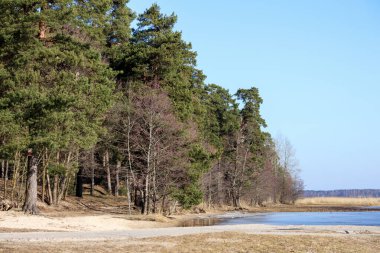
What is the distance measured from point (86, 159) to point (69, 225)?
66.3 ft

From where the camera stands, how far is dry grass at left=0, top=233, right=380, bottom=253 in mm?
13562

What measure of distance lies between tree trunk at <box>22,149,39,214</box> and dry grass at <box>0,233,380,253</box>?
43.5 feet

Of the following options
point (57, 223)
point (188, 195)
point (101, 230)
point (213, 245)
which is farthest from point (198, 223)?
point (213, 245)

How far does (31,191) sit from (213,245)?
16.1 m

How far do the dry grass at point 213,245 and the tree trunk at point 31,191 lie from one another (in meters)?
13.3

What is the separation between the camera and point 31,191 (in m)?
27.6

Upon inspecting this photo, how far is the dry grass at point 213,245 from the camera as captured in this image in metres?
13.6

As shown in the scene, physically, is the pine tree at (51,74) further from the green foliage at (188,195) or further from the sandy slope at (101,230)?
the green foliage at (188,195)

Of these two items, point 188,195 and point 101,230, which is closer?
point 101,230

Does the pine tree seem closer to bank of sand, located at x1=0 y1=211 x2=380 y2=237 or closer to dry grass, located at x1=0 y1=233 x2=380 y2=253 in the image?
bank of sand, located at x1=0 y1=211 x2=380 y2=237

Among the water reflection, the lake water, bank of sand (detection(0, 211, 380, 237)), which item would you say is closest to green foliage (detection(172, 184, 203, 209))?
the lake water

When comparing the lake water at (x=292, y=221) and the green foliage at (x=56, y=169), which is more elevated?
the green foliage at (x=56, y=169)

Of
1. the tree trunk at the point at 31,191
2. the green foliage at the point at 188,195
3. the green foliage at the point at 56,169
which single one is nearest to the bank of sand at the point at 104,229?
the tree trunk at the point at 31,191

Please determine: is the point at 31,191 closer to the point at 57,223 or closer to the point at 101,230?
the point at 57,223
